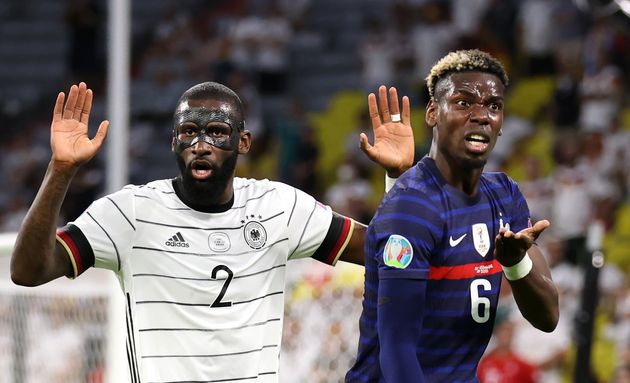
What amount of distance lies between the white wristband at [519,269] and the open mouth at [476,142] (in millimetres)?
389

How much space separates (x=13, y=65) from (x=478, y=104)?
15.9 metres

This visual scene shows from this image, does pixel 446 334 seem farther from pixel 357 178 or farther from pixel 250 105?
pixel 250 105

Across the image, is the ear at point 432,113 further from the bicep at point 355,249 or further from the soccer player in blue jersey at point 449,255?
the bicep at point 355,249

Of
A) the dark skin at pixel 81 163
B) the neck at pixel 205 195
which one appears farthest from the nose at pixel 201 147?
A: the neck at pixel 205 195

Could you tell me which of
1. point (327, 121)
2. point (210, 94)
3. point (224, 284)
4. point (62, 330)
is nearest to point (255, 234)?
point (224, 284)

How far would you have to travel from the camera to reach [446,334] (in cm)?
432

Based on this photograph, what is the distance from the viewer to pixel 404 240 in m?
4.23

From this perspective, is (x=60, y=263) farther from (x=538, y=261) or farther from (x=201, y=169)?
(x=538, y=261)

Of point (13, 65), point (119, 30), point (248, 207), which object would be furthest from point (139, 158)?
point (248, 207)

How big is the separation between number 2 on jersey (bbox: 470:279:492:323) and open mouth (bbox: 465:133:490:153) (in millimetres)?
444

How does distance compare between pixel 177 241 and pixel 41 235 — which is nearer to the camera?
pixel 41 235

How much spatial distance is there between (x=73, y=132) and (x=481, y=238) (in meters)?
1.50

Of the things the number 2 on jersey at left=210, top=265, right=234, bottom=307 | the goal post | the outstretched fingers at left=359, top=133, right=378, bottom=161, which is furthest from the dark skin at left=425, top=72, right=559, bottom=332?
the goal post

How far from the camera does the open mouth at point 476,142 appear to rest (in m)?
4.40
